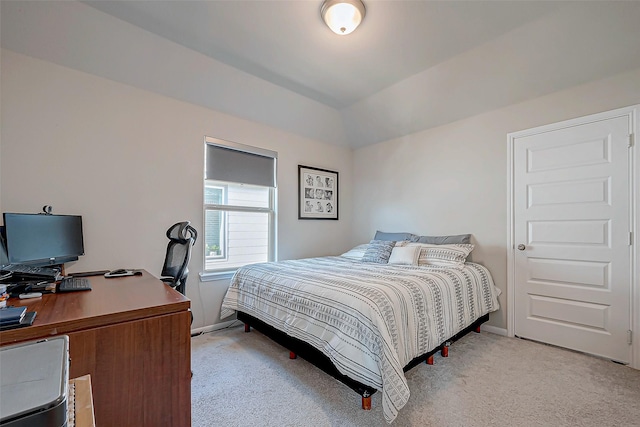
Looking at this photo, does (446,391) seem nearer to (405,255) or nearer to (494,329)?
(405,255)

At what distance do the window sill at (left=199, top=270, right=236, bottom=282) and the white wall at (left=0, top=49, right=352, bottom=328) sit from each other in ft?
0.21

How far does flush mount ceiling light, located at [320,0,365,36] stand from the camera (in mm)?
1985

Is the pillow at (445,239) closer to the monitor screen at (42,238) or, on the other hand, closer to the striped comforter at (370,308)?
the striped comforter at (370,308)

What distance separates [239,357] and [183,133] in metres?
2.25

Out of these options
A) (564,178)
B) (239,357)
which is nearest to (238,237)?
(239,357)

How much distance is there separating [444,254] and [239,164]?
99.6 inches

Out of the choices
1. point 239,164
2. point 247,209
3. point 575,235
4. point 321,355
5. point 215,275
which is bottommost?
point 321,355

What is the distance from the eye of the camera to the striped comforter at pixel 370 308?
159cm

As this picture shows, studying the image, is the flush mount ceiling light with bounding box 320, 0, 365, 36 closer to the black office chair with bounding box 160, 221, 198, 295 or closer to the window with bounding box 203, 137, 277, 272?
the window with bounding box 203, 137, 277, 272

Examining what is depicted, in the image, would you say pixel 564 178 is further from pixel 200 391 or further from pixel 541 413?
pixel 200 391

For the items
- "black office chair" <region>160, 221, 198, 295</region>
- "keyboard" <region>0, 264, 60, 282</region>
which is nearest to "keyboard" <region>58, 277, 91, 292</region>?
"keyboard" <region>0, 264, 60, 282</region>

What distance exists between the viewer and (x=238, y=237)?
340 centimetres

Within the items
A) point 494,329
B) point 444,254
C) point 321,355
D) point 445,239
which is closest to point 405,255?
point 444,254

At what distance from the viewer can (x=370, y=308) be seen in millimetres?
1648
